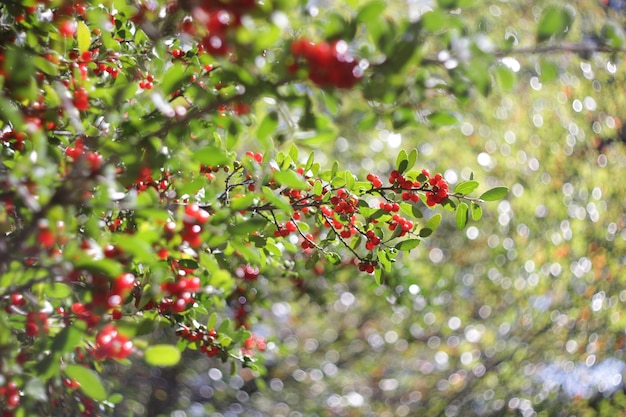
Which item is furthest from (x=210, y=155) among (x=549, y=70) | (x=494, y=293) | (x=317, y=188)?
(x=494, y=293)

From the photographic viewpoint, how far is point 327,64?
44.8 inches

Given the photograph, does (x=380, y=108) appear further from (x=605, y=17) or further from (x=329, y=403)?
(x=329, y=403)

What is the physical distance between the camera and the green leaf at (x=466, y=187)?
1929mm

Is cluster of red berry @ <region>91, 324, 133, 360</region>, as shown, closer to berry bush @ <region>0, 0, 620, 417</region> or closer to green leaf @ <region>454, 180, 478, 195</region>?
berry bush @ <region>0, 0, 620, 417</region>

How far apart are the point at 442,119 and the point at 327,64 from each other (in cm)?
37

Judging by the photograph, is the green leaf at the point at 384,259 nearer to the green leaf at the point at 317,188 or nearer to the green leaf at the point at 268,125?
the green leaf at the point at 317,188

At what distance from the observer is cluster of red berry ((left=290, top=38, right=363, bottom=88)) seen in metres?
1.14

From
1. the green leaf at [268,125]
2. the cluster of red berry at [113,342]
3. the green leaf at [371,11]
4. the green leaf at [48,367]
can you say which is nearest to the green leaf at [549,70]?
the green leaf at [371,11]

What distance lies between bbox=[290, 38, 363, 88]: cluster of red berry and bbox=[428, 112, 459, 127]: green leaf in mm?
285

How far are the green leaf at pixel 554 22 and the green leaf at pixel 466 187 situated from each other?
0.75m

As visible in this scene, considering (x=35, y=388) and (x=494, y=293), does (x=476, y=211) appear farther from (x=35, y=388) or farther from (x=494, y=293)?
(x=494, y=293)

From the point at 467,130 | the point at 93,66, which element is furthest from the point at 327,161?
the point at 93,66

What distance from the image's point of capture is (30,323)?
165 centimetres

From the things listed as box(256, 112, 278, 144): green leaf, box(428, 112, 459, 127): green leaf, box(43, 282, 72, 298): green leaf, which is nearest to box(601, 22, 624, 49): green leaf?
box(428, 112, 459, 127): green leaf
